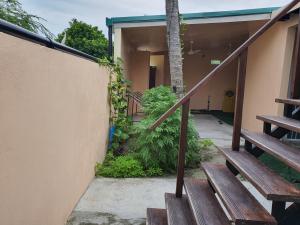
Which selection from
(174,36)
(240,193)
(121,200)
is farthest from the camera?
(174,36)

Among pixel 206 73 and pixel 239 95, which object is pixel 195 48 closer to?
pixel 206 73

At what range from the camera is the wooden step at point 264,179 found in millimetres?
1457

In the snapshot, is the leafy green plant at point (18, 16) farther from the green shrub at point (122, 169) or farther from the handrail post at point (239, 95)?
the green shrub at point (122, 169)

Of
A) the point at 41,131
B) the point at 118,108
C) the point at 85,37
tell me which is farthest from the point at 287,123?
the point at 85,37

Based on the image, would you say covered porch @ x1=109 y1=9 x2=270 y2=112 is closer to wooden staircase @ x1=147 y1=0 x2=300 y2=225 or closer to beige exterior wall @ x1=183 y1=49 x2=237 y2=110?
beige exterior wall @ x1=183 y1=49 x2=237 y2=110

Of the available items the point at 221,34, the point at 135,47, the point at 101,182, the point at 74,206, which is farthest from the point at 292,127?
the point at 135,47

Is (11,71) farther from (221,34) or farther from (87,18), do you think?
(87,18)

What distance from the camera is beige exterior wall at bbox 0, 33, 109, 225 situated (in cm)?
144

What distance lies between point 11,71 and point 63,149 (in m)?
1.15

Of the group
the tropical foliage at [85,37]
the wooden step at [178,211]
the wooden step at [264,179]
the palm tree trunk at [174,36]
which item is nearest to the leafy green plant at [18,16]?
the wooden step at [178,211]

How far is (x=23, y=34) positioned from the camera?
159 centimetres

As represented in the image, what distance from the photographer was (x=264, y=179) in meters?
1.70

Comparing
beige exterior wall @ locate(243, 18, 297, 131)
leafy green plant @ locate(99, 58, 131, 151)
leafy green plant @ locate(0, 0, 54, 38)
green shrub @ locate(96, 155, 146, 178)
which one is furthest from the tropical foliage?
leafy green plant @ locate(0, 0, 54, 38)

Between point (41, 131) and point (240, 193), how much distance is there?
5.16 feet
